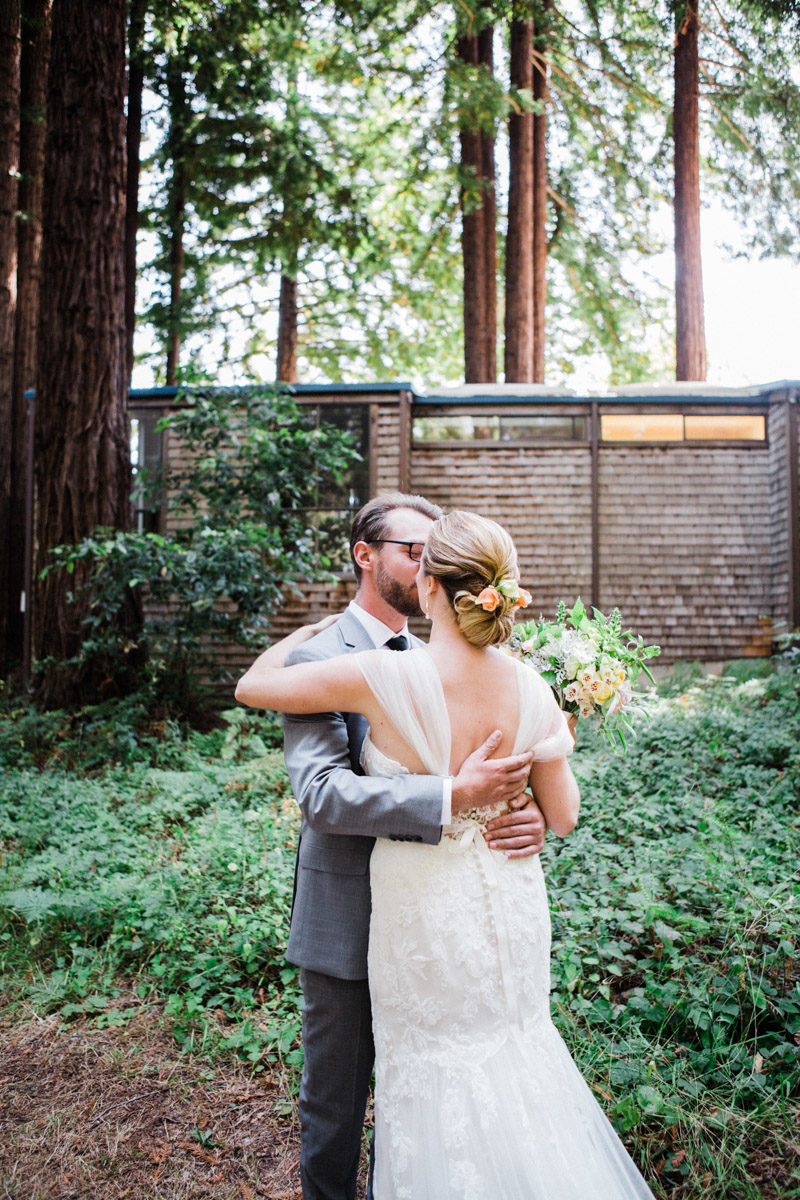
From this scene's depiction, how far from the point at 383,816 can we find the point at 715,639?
1275cm

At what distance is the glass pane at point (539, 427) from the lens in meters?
14.1

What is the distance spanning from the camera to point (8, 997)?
430cm

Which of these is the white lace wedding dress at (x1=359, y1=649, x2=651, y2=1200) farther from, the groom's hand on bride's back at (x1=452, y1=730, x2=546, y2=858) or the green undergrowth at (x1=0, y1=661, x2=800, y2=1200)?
the green undergrowth at (x1=0, y1=661, x2=800, y2=1200)

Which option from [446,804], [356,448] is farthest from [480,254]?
[446,804]

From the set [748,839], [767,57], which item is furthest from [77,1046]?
[767,57]

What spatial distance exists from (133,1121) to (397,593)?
8.02 feet

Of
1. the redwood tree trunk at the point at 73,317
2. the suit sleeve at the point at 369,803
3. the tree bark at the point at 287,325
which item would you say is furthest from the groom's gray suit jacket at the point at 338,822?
the tree bark at the point at 287,325

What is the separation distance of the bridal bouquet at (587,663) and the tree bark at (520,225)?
46.7 feet

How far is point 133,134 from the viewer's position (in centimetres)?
1439

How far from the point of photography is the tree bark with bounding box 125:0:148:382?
42.1 ft

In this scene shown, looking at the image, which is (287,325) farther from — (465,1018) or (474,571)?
(465,1018)

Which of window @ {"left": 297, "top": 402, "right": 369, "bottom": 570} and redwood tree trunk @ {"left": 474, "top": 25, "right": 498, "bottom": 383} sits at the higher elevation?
redwood tree trunk @ {"left": 474, "top": 25, "right": 498, "bottom": 383}

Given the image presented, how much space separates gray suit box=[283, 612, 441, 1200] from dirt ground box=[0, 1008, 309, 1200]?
3.10 feet

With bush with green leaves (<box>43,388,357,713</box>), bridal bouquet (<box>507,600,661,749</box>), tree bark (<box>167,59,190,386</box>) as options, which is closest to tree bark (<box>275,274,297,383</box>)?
tree bark (<box>167,59,190,386</box>)
